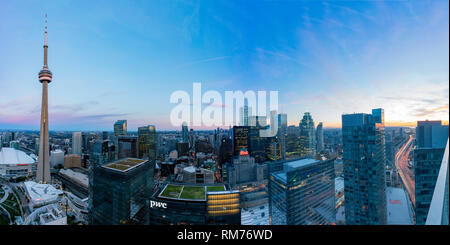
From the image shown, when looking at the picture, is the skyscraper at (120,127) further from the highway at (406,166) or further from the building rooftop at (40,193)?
the highway at (406,166)

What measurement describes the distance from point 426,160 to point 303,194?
3483 mm

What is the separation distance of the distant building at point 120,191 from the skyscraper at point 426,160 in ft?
18.1

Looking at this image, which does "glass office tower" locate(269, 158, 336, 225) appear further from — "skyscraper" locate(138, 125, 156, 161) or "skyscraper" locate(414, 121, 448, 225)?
"skyscraper" locate(138, 125, 156, 161)

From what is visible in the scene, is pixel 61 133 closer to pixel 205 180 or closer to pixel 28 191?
pixel 28 191

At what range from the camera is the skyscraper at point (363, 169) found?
5.80m

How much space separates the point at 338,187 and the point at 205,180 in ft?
18.4

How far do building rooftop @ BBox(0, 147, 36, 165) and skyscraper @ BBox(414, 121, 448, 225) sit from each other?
24.5ft

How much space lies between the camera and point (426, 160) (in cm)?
315

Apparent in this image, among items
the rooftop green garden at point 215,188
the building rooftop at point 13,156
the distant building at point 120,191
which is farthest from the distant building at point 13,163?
the rooftop green garden at point 215,188

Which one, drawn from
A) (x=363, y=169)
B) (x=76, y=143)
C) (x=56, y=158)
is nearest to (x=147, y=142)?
(x=76, y=143)

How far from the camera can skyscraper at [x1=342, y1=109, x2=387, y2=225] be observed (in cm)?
580
